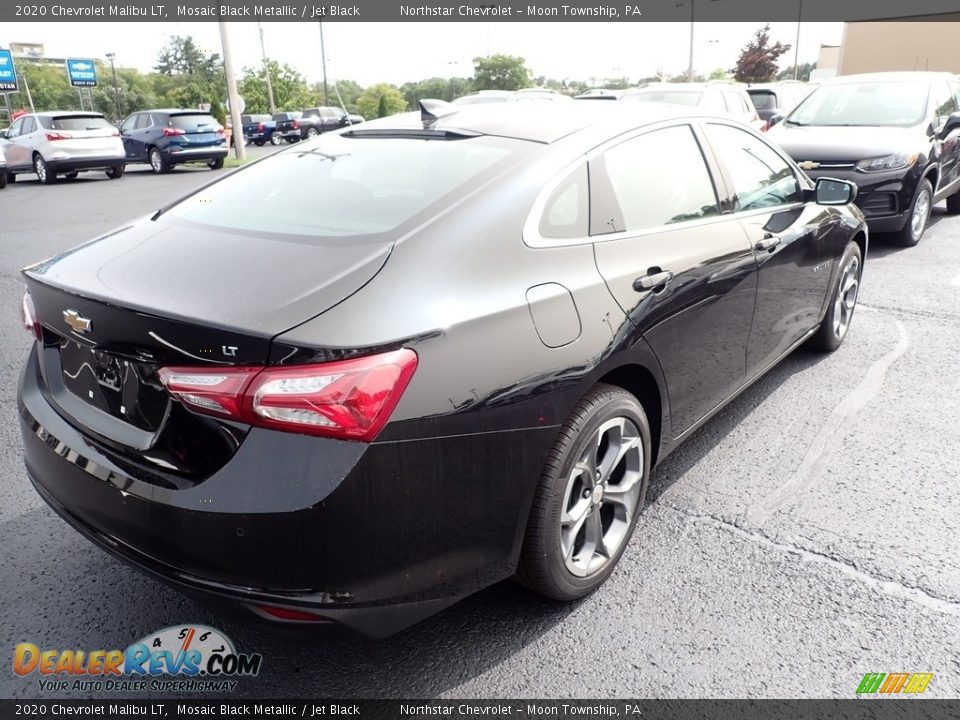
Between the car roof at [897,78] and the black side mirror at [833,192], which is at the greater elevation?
the car roof at [897,78]

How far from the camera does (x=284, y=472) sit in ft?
5.85

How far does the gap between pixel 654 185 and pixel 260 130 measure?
39383 mm

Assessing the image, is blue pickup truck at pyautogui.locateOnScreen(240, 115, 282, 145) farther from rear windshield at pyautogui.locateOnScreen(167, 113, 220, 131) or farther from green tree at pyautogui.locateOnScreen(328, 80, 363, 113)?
green tree at pyautogui.locateOnScreen(328, 80, 363, 113)

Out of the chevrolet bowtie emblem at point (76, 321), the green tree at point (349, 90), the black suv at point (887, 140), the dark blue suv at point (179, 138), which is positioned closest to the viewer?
the chevrolet bowtie emblem at point (76, 321)

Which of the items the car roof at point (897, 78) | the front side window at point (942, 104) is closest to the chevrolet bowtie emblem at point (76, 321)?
the front side window at point (942, 104)

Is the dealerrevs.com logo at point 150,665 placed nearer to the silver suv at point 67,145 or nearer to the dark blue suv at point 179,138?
the silver suv at point 67,145

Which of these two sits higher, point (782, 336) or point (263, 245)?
point (263, 245)

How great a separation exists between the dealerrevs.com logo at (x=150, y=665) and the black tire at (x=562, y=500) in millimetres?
920

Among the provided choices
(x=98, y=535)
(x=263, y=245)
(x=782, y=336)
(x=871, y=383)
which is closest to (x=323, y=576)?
(x=98, y=535)

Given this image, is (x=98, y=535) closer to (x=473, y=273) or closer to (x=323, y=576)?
(x=323, y=576)

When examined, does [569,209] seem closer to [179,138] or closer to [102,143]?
[102,143]

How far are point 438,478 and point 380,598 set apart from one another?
13.3 inches

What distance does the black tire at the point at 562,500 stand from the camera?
7.41 ft

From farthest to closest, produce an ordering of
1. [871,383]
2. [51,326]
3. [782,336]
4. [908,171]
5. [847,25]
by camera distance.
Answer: [847,25], [908,171], [871,383], [782,336], [51,326]
